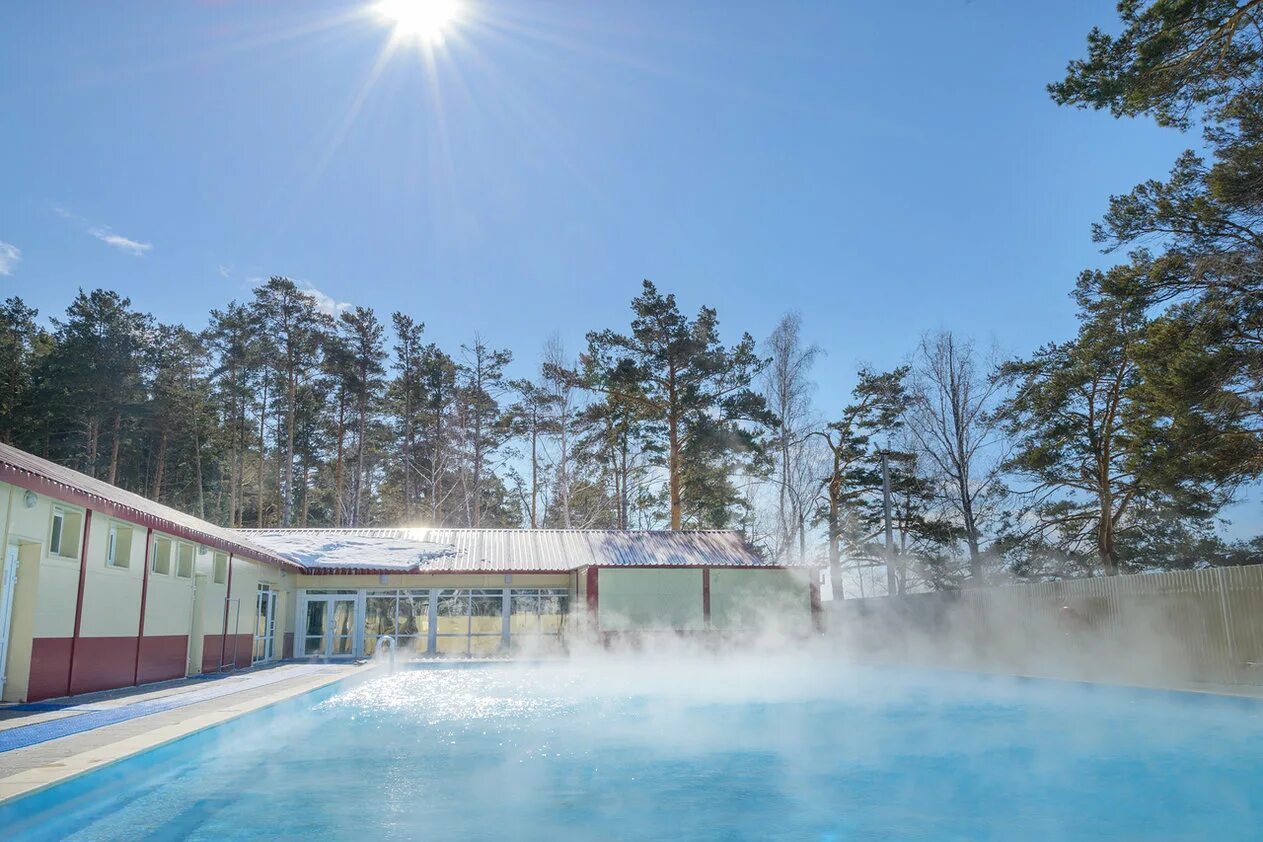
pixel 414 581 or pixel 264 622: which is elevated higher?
pixel 414 581

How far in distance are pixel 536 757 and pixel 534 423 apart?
2429 cm

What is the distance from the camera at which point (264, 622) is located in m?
19.9

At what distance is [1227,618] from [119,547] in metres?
16.8

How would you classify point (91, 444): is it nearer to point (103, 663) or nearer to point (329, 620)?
point (329, 620)

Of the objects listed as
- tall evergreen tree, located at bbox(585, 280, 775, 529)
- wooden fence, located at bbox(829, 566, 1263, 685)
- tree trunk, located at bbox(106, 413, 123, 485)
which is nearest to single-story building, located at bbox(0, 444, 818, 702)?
tall evergreen tree, located at bbox(585, 280, 775, 529)

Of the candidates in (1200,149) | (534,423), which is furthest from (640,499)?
(1200,149)

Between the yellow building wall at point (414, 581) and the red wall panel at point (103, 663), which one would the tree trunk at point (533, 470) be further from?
the red wall panel at point (103, 663)

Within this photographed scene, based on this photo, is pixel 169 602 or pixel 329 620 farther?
pixel 329 620

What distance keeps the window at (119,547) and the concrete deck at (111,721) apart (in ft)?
6.00

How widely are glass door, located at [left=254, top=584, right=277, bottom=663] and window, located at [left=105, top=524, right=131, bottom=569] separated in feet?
22.2

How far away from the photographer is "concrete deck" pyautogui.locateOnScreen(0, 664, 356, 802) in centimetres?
591

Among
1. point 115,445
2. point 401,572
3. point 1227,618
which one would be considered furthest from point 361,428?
point 1227,618

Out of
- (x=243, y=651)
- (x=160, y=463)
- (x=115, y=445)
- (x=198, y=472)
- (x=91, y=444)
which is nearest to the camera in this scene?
(x=243, y=651)

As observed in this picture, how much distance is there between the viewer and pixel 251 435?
1321 inches
